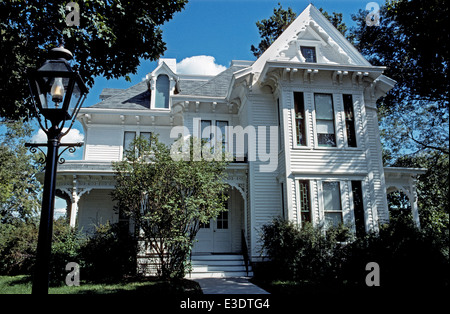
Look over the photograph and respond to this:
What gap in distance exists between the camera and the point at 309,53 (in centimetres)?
1388

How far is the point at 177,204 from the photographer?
9977 millimetres

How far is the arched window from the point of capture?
54.8 ft

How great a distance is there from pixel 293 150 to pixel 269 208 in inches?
95.6

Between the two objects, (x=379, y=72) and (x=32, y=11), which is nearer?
(x=32, y=11)

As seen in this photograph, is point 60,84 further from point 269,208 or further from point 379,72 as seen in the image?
point 379,72

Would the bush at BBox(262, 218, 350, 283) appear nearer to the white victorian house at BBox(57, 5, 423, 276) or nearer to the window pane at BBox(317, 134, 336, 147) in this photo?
the white victorian house at BBox(57, 5, 423, 276)

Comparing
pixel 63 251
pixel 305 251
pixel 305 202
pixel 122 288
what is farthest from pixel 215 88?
pixel 122 288

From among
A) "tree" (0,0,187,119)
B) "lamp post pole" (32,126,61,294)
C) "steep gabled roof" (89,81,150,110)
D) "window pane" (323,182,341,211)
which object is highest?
"steep gabled roof" (89,81,150,110)

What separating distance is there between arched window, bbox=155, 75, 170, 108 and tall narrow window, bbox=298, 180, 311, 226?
326 inches

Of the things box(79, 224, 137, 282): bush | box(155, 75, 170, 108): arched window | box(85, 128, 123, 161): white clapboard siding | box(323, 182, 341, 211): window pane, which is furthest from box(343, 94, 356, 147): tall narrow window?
box(85, 128, 123, 161): white clapboard siding

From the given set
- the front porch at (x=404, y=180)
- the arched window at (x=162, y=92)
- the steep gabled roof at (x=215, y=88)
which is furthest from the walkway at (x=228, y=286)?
the arched window at (x=162, y=92)

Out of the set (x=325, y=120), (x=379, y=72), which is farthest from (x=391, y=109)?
(x=325, y=120)

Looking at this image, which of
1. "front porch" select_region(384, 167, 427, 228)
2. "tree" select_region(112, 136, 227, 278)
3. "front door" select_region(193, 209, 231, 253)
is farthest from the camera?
"front porch" select_region(384, 167, 427, 228)
